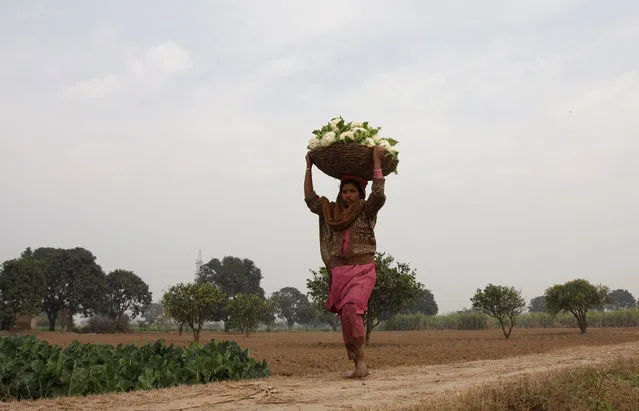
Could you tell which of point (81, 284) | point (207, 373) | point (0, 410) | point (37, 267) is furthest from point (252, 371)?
point (81, 284)

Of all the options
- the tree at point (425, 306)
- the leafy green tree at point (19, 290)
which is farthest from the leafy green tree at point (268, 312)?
the tree at point (425, 306)

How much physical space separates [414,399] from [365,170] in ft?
12.0

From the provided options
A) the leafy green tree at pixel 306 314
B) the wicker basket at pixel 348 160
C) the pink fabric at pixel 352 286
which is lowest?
the leafy green tree at pixel 306 314

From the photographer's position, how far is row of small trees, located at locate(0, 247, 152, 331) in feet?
172

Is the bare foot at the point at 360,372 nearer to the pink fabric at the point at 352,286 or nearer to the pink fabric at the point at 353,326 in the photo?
the pink fabric at the point at 353,326

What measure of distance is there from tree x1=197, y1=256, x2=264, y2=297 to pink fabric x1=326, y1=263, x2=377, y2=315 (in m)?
74.1

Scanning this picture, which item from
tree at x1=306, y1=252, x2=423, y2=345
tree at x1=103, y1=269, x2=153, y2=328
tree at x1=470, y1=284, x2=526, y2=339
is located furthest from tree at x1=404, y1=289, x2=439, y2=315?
tree at x1=306, y1=252, x2=423, y2=345

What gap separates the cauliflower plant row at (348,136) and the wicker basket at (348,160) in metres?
0.08

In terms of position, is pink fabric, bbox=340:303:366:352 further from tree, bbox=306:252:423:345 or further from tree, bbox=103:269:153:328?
tree, bbox=103:269:153:328

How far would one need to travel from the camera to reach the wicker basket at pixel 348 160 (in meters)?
7.30

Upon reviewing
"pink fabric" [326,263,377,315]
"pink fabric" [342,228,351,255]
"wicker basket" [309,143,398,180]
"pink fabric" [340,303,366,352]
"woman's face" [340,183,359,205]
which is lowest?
"pink fabric" [340,303,366,352]

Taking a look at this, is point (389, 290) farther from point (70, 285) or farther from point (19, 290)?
point (70, 285)

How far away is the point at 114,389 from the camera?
7000mm

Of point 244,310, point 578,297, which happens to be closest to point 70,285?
point 244,310
